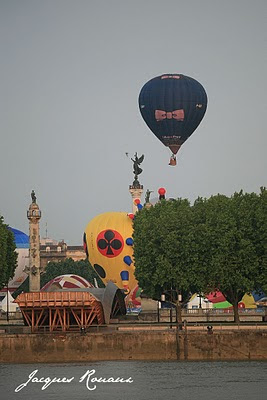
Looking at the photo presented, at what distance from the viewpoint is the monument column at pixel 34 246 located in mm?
194625

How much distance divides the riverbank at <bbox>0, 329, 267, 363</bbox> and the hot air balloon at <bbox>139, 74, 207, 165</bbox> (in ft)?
167

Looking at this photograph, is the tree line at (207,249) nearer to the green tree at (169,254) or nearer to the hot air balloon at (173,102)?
the green tree at (169,254)

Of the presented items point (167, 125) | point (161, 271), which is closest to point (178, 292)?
point (161, 271)

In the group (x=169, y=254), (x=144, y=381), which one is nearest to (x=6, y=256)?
(x=169, y=254)

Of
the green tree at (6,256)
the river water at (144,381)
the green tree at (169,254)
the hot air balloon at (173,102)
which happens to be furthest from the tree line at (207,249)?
the hot air balloon at (173,102)

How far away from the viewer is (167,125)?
7746 inches

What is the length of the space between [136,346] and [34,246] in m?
51.8

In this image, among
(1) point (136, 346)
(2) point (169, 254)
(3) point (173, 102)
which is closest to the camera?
(1) point (136, 346)

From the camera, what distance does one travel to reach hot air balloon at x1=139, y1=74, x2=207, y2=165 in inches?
7628

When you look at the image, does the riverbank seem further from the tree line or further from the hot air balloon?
the hot air balloon

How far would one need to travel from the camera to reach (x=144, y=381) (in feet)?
436

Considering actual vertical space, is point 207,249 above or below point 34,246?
below

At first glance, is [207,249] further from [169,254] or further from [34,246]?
[34,246]

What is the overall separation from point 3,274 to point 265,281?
30.4 m
